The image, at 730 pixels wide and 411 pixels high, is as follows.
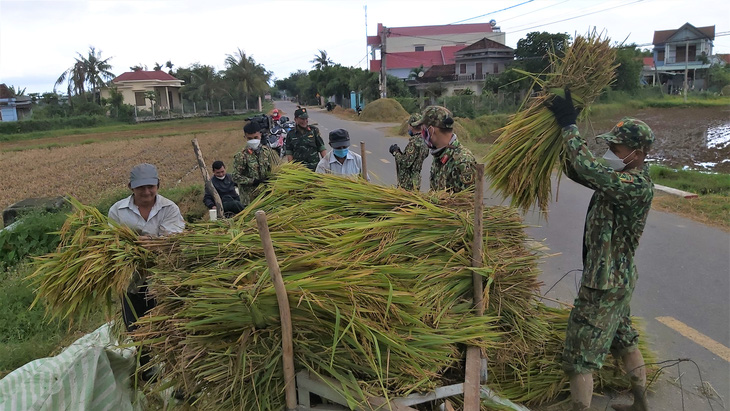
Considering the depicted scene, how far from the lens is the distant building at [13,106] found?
48.7 meters

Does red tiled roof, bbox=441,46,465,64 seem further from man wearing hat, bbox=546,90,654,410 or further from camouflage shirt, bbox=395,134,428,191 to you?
man wearing hat, bbox=546,90,654,410

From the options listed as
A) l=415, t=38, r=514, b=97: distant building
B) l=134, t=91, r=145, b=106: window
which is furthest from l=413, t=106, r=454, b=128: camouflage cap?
l=134, t=91, r=145, b=106: window

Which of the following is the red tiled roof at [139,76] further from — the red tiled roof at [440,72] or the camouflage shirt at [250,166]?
the camouflage shirt at [250,166]

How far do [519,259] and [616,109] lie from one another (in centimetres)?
2997

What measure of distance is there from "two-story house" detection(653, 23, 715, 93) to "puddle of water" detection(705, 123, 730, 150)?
33415 mm

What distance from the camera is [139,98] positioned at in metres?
52.9

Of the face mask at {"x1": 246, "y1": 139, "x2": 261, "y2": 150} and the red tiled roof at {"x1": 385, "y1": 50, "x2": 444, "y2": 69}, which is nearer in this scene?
the face mask at {"x1": 246, "y1": 139, "x2": 261, "y2": 150}

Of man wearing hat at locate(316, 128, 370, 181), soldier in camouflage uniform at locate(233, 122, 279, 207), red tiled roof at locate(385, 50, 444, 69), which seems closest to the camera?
man wearing hat at locate(316, 128, 370, 181)

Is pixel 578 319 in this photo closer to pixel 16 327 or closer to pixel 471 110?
pixel 16 327

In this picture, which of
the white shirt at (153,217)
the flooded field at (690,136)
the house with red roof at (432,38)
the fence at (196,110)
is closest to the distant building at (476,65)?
the flooded field at (690,136)

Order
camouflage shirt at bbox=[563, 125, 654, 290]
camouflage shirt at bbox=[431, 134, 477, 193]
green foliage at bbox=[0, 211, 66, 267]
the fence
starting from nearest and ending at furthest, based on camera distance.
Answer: camouflage shirt at bbox=[563, 125, 654, 290] → camouflage shirt at bbox=[431, 134, 477, 193] → green foliage at bbox=[0, 211, 66, 267] → the fence

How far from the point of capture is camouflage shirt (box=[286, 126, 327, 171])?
256 inches

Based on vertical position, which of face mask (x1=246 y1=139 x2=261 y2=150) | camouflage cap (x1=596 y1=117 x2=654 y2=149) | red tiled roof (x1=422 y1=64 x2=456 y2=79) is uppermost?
red tiled roof (x1=422 y1=64 x2=456 y2=79)

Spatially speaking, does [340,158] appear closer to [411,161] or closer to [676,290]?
[411,161]
